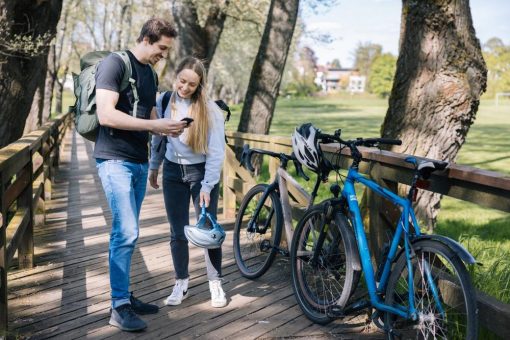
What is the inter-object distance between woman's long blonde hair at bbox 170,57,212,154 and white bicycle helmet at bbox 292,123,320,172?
63 centimetres

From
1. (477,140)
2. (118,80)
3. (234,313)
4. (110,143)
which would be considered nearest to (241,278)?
(234,313)

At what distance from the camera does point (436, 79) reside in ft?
17.1

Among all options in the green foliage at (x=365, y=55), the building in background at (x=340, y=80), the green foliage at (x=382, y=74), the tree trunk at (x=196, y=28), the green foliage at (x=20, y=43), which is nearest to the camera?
the green foliage at (x=20, y=43)

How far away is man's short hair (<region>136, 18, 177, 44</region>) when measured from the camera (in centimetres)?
345

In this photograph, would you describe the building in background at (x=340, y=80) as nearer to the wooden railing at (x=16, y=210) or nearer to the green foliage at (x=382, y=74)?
the green foliage at (x=382, y=74)

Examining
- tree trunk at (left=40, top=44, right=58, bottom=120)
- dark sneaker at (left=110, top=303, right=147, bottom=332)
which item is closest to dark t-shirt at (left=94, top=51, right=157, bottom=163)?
dark sneaker at (left=110, top=303, right=147, bottom=332)

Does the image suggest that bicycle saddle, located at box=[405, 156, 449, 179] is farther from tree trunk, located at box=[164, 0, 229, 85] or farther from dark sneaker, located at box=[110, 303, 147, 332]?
tree trunk, located at box=[164, 0, 229, 85]

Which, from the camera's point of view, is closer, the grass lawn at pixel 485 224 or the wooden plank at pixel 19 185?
the grass lawn at pixel 485 224

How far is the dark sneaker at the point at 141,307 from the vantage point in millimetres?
3949

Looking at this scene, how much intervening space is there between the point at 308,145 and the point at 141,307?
1616 millimetres

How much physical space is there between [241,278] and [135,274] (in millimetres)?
942

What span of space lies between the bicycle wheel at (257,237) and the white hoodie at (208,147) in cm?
85

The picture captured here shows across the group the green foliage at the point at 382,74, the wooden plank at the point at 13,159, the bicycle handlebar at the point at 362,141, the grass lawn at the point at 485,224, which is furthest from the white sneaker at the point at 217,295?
the green foliage at the point at 382,74

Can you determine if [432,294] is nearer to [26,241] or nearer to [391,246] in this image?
[391,246]
